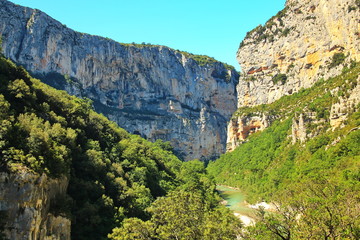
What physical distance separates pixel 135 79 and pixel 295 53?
1962 inches

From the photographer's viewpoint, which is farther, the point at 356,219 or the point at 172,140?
the point at 172,140

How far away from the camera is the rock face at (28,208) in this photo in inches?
723

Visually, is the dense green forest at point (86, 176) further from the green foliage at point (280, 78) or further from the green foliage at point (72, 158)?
the green foliage at point (280, 78)

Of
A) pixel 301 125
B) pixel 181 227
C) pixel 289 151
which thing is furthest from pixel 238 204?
pixel 181 227

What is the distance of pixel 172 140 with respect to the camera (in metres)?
104

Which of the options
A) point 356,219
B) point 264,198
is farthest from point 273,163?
point 356,219

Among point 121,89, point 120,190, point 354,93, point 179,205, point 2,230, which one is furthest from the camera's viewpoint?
point 121,89

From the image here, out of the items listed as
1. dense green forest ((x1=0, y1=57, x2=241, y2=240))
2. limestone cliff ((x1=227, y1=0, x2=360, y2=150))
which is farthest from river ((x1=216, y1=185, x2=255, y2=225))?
limestone cliff ((x1=227, y1=0, x2=360, y2=150))

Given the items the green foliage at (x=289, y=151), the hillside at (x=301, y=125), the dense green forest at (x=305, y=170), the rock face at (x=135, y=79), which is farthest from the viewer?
the rock face at (x=135, y=79)

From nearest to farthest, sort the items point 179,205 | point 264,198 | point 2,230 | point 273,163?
1. point 2,230
2. point 179,205
3. point 264,198
4. point 273,163

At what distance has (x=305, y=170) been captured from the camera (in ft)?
135

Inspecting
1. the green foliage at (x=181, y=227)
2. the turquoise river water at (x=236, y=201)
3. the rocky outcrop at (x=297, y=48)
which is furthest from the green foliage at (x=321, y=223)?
the rocky outcrop at (x=297, y=48)

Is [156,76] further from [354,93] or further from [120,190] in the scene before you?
[120,190]

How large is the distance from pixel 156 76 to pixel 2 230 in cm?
9048
